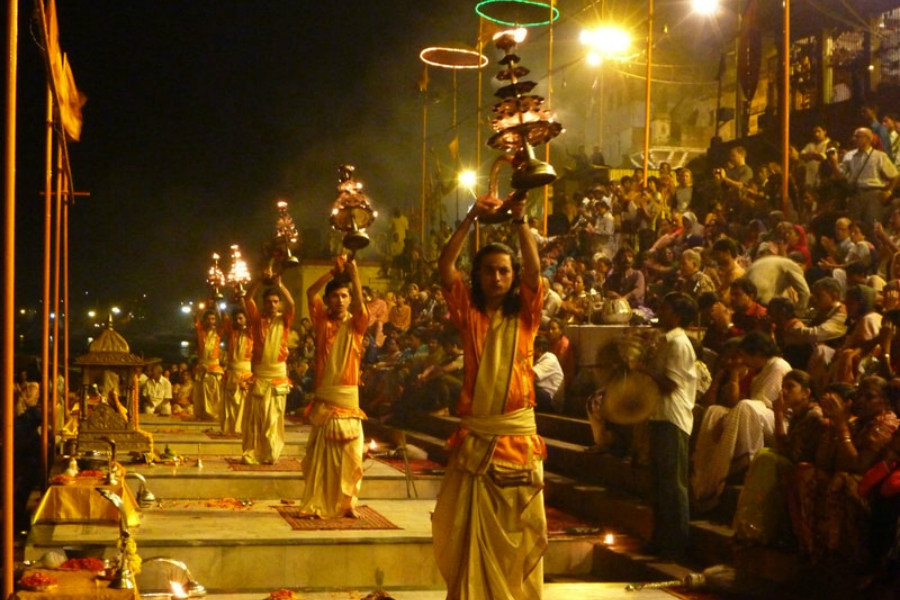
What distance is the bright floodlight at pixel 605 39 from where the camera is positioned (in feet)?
71.9

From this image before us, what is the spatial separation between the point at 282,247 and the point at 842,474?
6.13m

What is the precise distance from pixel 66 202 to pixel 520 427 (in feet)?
32.3

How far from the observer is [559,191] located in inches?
1286

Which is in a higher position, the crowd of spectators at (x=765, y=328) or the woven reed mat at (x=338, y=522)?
the crowd of spectators at (x=765, y=328)

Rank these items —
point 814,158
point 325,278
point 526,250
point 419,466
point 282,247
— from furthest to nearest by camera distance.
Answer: point 814,158 → point 419,466 → point 282,247 → point 325,278 → point 526,250

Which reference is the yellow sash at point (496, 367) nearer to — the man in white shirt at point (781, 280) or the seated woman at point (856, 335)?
the seated woman at point (856, 335)

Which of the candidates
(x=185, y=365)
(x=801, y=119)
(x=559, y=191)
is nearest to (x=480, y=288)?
(x=801, y=119)

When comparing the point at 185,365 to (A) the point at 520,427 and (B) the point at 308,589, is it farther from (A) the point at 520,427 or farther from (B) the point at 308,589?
(A) the point at 520,427

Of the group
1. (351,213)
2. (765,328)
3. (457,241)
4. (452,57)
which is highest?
(452,57)

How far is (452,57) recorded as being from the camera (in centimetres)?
2352

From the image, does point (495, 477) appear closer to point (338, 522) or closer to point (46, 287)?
point (338, 522)

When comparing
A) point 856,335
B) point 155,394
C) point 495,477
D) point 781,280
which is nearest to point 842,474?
point 856,335

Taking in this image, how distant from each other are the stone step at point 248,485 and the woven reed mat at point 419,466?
791 mm

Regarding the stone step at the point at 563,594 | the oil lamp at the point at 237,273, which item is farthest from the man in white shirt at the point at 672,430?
the oil lamp at the point at 237,273
